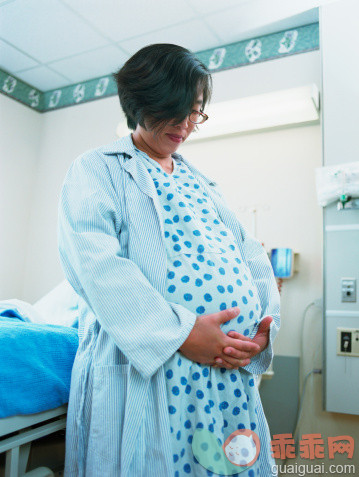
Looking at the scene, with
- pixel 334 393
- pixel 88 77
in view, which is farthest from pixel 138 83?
pixel 88 77

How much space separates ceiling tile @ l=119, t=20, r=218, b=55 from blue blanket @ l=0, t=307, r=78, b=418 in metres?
2.39

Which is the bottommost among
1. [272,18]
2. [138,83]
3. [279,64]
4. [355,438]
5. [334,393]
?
[355,438]

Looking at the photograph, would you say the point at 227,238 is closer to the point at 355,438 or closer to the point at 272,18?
the point at 355,438

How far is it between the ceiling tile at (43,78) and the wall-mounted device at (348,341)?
9.98 ft

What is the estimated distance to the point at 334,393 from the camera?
2121 millimetres

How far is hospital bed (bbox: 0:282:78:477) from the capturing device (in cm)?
116

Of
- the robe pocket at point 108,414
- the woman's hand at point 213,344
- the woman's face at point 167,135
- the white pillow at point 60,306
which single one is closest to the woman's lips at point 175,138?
the woman's face at point 167,135

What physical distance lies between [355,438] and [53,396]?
1.65 metres

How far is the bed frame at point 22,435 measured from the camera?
114cm

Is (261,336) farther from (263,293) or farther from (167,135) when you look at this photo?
(167,135)

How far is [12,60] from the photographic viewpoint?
3.50 m

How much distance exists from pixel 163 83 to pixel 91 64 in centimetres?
269

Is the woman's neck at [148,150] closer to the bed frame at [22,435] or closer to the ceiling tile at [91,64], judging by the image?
the bed frame at [22,435]

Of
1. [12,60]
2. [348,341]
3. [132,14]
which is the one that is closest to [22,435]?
[348,341]
